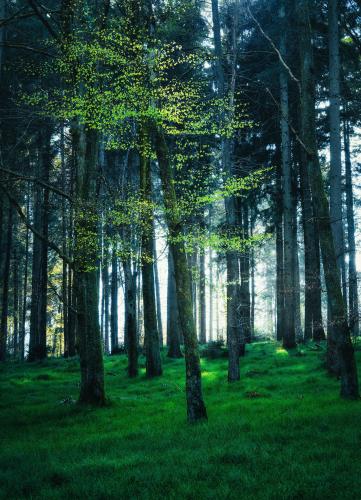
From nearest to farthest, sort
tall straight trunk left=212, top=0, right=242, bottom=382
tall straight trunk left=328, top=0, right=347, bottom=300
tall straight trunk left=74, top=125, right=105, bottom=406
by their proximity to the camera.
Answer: tall straight trunk left=74, top=125, right=105, bottom=406 < tall straight trunk left=328, top=0, right=347, bottom=300 < tall straight trunk left=212, top=0, right=242, bottom=382

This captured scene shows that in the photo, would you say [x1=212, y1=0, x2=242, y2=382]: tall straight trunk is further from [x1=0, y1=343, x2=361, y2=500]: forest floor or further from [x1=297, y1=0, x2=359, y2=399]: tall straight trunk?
[x1=297, y1=0, x2=359, y2=399]: tall straight trunk

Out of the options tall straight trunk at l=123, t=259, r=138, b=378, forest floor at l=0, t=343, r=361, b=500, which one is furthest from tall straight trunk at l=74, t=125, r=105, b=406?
tall straight trunk at l=123, t=259, r=138, b=378

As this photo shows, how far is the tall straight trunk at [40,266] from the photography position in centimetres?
2044

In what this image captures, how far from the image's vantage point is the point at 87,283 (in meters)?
11.1

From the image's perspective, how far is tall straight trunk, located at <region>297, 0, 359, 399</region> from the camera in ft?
28.8

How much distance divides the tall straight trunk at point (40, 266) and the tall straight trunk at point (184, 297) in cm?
1282

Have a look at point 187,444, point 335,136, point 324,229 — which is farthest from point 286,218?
point 187,444

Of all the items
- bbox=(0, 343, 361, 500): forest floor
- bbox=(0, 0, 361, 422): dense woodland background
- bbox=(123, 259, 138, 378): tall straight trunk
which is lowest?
bbox=(0, 343, 361, 500): forest floor

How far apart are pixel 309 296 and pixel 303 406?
11209 mm

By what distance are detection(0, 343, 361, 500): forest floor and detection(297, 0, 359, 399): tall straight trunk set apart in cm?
72

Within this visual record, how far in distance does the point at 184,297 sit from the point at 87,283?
3.64 metres

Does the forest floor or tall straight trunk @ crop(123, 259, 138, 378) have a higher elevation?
tall straight trunk @ crop(123, 259, 138, 378)

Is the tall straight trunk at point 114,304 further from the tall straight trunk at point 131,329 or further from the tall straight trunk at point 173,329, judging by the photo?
the tall straight trunk at point 131,329

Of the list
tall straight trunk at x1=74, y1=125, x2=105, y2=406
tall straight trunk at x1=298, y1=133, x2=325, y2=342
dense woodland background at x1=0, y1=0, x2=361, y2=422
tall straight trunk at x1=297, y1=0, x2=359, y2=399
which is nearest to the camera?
dense woodland background at x1=0, y1=0, x2=361, y2=422
